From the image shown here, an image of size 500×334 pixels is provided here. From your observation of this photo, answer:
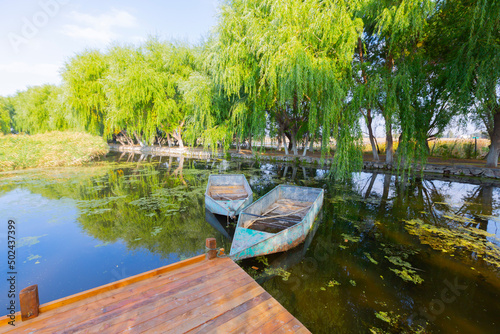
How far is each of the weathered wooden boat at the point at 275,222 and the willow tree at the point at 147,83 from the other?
1530cm

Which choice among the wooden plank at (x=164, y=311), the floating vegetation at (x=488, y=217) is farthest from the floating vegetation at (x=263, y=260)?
the floating vegetation at (x=488, y=217)

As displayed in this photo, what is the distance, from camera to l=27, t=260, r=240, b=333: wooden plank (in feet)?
6.35

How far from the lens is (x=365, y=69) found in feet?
32.4

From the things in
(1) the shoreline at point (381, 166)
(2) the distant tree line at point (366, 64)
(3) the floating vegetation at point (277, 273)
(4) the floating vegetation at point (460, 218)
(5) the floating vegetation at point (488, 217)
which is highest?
(2) the distant tree line at point (366, 64)

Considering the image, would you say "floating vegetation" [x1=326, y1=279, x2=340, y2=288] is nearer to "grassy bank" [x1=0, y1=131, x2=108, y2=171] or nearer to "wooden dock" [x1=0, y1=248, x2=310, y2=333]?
"wooden dock" [x1=0, y1=248, x2=310, y2=333]

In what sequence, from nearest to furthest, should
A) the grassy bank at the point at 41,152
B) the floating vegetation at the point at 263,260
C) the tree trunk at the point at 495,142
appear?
1. the floating vegetation at the point at 263,260
2. the tree trunk at the point at 495,142
3. the grassy bank at the point at 41,152

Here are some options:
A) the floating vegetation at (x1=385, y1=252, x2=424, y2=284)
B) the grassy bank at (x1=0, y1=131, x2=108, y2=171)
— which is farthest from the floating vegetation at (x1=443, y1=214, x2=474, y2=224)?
the grassy bank at (x1=0, y1=131, x2=108, y2=171)

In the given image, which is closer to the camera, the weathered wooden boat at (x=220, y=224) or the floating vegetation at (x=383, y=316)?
the floating vegetation at (x=383, y=316)

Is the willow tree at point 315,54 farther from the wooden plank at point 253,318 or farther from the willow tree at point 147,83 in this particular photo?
the willow tree at point 147,83

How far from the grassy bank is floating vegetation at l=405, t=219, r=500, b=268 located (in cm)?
1849

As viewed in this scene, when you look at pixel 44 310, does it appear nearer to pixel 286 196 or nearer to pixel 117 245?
pixel 117 245

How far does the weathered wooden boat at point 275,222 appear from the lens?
12.2ft

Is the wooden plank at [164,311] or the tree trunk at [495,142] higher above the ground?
the tree trunk at [495,142]

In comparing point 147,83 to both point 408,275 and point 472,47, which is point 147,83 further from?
point 408,275
